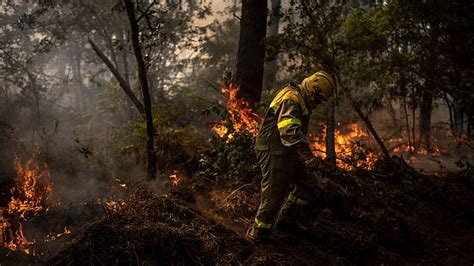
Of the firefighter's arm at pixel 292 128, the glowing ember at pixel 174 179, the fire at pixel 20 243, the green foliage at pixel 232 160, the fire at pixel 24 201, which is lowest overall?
the fire at pixel 20 243

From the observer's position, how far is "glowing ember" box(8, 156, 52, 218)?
661cm

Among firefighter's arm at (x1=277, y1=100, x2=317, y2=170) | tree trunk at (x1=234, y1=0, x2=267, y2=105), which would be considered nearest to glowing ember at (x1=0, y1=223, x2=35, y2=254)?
firefighter's arm at (x1=277, y1=100, x2=317, y2=170)

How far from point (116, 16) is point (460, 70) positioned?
14.2 meters

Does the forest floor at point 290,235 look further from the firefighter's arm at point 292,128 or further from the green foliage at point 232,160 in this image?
the firefighter's arm at point 292,128

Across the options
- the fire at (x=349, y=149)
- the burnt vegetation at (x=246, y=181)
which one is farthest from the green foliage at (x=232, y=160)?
the fire at (x=349, y=149)

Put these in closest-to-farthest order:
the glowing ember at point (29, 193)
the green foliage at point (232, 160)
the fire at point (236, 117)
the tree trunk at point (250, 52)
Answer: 1. the green foliage at point (232, 160)
2. the glowing ember at point (29, 193)
3. the fire at point (236, 117)
4. the tree trunk at point (250, 52)

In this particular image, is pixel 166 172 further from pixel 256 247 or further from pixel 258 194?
pixel 256 247

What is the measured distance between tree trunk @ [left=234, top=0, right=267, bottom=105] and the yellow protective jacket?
3.40 metres

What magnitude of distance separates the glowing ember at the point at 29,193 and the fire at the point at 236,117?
3.61 metres

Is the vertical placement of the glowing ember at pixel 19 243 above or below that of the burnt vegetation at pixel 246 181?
below

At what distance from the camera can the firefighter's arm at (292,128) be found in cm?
422

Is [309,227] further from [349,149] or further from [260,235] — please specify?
[349,149]

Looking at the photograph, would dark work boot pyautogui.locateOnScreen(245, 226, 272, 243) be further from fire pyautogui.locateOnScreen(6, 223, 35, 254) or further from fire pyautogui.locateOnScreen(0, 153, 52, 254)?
fire pyautogui.locateOnScreen(0, 153, 52, 254)

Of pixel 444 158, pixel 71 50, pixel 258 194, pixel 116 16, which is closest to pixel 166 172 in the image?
pixel 258 194
